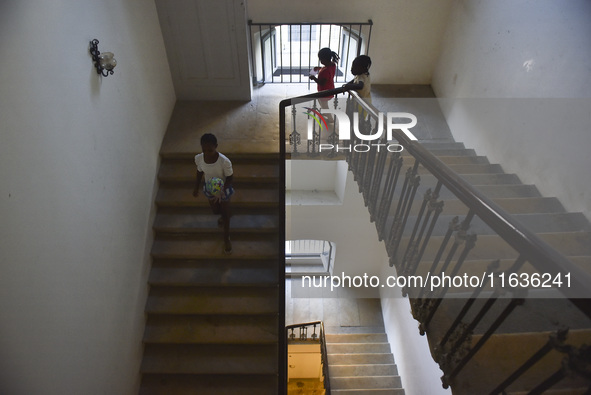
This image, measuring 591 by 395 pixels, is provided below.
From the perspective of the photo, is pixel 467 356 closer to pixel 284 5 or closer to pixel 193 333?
pixel 193 333

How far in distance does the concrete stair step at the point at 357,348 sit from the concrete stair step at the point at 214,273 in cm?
311

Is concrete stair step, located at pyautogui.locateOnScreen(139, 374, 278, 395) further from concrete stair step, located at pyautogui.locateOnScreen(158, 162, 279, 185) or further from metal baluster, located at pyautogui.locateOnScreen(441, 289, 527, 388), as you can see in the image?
metal baluster, located at pyautogui.locateOnScreen(441, 289, 527, 388)

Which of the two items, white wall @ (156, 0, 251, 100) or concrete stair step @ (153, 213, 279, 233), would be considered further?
white wall @ (156, 0, 251, 100)

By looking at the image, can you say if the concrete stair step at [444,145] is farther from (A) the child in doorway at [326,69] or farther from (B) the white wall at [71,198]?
(B) the white wall at [71,198]

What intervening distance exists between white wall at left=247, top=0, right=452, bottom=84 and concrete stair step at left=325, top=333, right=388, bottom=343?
15.9ft

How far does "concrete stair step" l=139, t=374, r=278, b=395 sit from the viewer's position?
11.7 feet

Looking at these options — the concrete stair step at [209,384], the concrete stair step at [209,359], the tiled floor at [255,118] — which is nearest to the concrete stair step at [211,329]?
the concrete stair step at [209,359]

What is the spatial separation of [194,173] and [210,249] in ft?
3.12

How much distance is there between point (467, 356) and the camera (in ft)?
5.41

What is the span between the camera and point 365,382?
222 inches

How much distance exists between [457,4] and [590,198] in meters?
3.36

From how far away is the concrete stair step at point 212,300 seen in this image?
12.3 ft

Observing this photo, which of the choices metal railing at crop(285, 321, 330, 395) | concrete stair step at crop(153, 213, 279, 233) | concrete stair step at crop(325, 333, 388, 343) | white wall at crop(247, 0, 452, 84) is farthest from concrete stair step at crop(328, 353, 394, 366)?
white wall at crop(247, 0, 452, 84)

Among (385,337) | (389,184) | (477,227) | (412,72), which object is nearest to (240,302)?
(389,184)
